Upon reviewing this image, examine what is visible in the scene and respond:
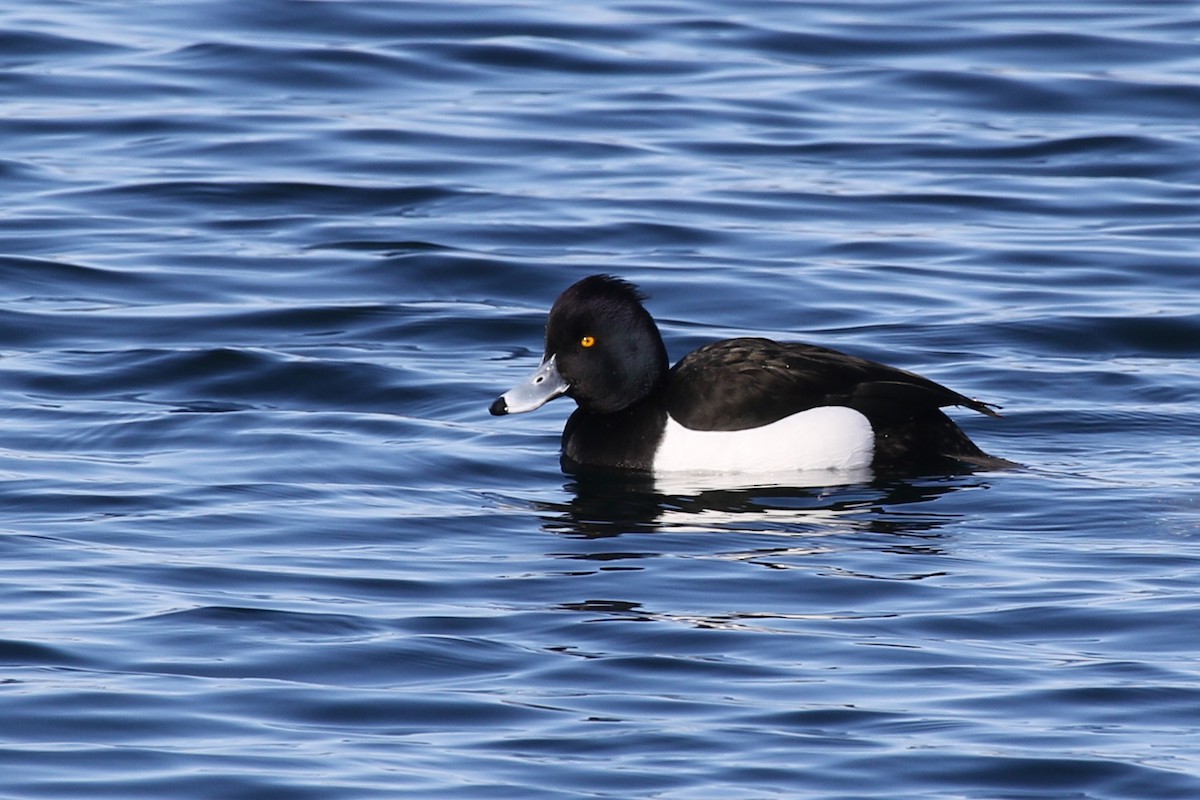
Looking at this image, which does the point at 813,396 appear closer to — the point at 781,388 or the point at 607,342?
the point at 781,388

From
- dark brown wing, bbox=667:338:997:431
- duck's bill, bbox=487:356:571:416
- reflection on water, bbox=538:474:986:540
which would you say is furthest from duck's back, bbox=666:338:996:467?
duck's bill, bbox=487:356:571:416

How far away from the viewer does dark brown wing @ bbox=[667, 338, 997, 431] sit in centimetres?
947

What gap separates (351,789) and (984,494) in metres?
4.05

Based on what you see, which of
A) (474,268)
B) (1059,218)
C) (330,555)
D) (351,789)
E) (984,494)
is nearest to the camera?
(351,789)

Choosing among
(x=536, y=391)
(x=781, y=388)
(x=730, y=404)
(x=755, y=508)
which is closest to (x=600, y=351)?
(x=536, y=391)

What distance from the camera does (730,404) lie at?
9.48 meters

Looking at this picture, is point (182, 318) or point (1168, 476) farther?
point (182, 318)

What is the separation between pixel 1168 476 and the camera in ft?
30.8

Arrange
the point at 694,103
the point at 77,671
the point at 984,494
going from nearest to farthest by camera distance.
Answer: the point at 77,671 → the point at 984,494 → the point at 694,103

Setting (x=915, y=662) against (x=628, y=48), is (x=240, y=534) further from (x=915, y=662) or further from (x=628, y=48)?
(x=628, y=48)

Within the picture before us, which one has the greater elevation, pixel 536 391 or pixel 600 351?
pixel 600 351

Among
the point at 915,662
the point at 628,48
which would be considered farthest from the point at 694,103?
the point at 915,662

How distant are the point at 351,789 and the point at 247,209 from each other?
943cm

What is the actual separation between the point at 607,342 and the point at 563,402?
1928 millimetres
